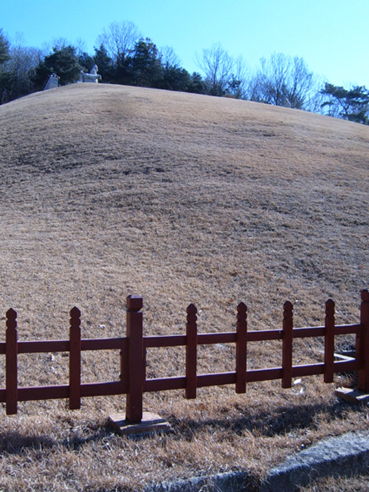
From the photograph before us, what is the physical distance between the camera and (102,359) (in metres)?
6.13

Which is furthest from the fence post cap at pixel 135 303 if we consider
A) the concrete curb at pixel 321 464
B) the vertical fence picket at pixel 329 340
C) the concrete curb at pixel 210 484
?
the vertical fence picket at pixel 329 340

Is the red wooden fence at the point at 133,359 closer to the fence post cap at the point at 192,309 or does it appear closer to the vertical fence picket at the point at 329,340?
the fence post cap at the point at 192,309

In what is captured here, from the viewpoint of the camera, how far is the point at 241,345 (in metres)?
4.55

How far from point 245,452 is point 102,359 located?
282cm

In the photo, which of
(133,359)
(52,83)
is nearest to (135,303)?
(133,359)

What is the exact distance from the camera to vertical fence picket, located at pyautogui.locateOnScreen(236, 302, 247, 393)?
14.9 ft

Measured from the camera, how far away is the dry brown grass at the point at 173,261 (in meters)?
3.82

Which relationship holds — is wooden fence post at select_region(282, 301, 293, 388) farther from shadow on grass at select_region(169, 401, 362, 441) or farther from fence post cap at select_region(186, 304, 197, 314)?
fence post cap at select_region(186, 304, 197, 314)

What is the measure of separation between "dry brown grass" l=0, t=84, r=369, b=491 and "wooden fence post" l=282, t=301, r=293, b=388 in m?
0.29

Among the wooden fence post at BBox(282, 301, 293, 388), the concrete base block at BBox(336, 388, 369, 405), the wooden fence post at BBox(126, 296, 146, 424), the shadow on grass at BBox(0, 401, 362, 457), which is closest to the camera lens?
the shadow on grass at BBox(0, 401, 362, 457)

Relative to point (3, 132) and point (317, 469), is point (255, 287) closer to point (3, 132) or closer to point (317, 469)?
point (317, 469)

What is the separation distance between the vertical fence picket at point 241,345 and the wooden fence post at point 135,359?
936 mm

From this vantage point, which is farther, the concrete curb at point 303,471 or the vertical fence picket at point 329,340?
the vertical fence picket at point 329,340

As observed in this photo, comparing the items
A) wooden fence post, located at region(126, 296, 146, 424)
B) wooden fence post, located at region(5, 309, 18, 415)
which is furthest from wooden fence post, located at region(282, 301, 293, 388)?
wooden fence post, located at region(5, 309, 18, 415)
